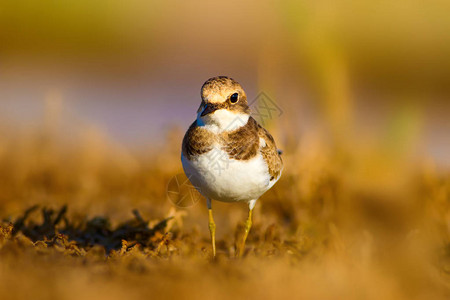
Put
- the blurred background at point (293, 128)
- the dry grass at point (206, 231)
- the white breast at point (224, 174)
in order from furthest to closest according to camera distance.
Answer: the blurred background at point (293, 128), the white breast at point (224, 174), the dry grass at point (206, 231)

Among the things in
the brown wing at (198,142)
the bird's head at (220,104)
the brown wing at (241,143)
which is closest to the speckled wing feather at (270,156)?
the brown wing at (241,143)

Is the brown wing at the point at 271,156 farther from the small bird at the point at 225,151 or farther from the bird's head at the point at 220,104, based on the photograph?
the bird's head at the point at 220,104

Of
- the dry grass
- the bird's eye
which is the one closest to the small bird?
the bird's eye

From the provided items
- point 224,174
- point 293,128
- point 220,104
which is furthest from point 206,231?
point 220,104

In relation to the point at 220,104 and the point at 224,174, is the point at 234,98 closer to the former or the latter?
the point at 220,104

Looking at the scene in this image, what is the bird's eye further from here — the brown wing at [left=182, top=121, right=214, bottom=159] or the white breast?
the white breast

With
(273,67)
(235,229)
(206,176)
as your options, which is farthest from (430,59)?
(206,176)
